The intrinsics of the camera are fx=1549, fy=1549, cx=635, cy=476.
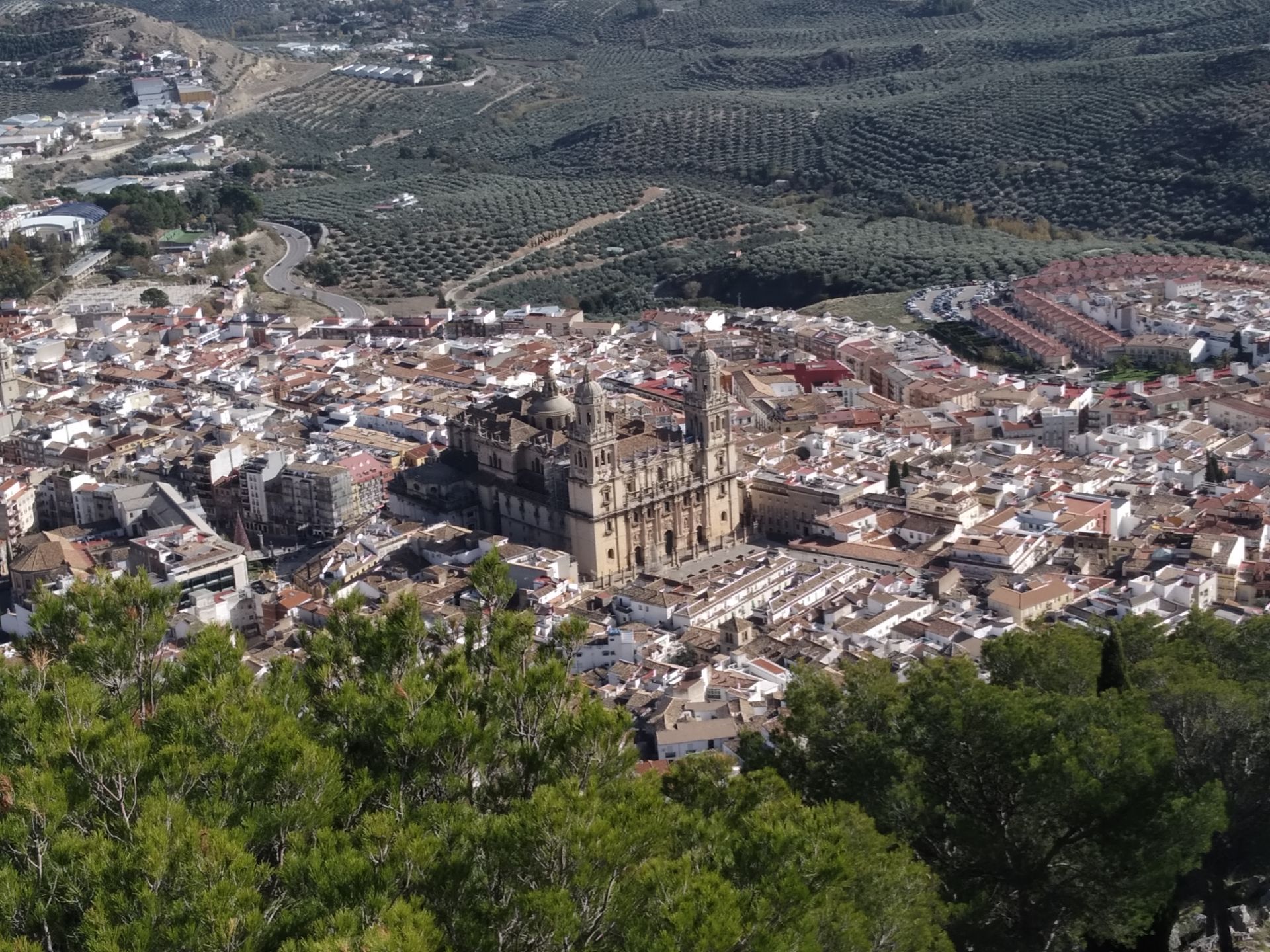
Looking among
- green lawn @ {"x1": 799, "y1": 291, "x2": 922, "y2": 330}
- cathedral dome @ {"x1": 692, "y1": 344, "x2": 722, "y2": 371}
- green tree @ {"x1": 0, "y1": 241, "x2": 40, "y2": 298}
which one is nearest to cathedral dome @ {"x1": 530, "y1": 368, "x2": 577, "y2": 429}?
cathedral dome @ {"x1": 692, "y1": 344, "x2": 722, "y2": 371}

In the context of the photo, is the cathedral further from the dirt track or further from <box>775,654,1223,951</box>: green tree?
the dirt track

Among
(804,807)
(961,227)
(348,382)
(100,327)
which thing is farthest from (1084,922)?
(961,227)

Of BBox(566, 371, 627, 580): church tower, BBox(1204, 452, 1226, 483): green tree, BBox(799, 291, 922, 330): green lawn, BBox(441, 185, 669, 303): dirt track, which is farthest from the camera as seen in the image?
BBox(441, 185, 669, 303): dirt track

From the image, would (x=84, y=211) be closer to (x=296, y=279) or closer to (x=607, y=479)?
(x=296, y=279)

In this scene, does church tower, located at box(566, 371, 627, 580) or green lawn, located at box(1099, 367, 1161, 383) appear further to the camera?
green lawn, located at box(1099, 367, 1161, 383)

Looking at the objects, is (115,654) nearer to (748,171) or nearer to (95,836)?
(95,836)
